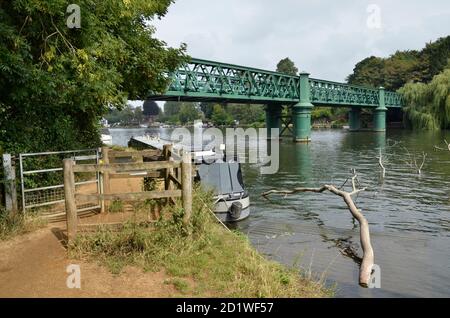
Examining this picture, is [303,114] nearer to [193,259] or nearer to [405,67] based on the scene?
[405,67]

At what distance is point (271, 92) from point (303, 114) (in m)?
5.99

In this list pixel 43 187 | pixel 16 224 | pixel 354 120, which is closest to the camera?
pixel 16 224

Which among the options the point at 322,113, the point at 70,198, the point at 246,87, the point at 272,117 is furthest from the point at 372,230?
the point at 322,113

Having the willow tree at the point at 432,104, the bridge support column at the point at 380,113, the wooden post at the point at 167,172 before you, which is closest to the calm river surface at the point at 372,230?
the wooden post at the point at 167,172

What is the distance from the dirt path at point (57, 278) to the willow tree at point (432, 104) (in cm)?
6944

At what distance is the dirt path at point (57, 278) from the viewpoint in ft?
20.7

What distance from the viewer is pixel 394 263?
1116 centimetres

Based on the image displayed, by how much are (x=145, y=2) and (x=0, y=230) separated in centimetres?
930

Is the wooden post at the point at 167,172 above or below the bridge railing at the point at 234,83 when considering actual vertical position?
below

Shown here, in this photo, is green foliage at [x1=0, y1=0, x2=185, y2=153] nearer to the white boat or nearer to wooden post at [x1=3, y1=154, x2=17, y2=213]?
wooden post at [x1=3, y1=154, x2=17, y2=213]

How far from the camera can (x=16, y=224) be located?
913 centimetres
